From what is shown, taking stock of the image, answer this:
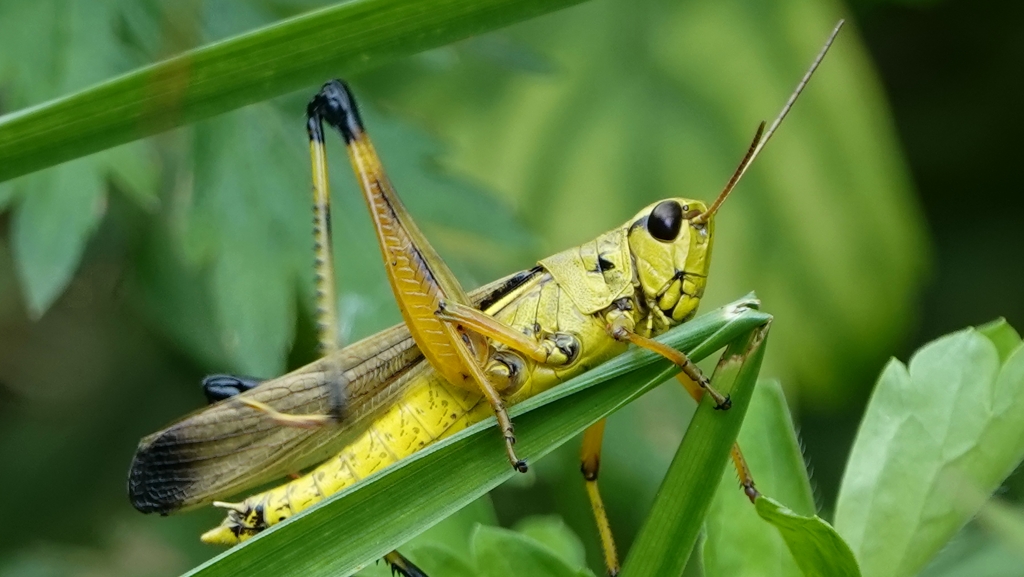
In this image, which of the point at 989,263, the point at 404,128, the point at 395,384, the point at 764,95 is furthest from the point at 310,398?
the point at 989,263

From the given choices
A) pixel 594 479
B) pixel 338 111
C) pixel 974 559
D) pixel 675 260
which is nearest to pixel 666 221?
pixel 675 260

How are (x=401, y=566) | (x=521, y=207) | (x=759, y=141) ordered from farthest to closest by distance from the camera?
1. (x=521, y=207)
2. (x=759, y=141)
3. (x=401, y=566)

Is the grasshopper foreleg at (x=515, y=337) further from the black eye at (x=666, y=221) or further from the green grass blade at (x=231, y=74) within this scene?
the green grass blade at (x=231, y=74)

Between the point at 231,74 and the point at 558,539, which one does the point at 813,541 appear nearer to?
the point at 558,539

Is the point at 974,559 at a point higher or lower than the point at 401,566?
lower

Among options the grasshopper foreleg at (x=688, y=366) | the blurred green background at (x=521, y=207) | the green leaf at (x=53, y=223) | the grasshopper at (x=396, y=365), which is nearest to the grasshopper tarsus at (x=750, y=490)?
the grasshopper foreleg at (x=688, y=366)

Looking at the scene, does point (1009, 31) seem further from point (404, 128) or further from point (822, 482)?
point (404, 128)
